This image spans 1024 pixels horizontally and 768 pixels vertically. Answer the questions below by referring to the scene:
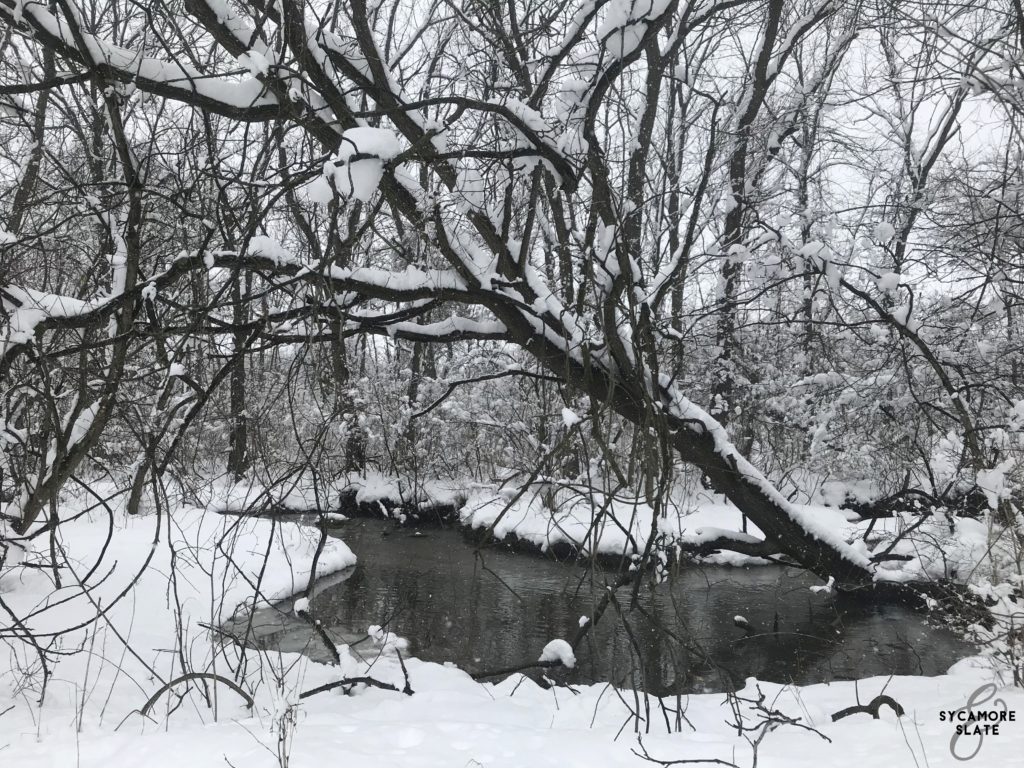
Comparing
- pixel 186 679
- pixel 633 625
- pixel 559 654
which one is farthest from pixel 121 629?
pixel 633 625

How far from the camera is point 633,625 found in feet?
24.3

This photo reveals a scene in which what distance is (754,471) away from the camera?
21.6 feet

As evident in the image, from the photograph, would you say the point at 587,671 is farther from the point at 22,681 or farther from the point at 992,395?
the point at 992,395

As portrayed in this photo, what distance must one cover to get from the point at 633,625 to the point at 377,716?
3874 mm

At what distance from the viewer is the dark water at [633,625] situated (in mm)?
6277

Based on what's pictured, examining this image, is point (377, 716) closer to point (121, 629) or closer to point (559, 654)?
point (559, 654)

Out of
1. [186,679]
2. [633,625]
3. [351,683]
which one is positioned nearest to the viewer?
[186,679]

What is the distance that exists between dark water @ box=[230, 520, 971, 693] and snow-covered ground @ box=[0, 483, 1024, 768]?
2.08ft

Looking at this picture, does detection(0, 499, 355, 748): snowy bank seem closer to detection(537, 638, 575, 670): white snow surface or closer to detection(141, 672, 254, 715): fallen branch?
detection(141, 672, 254, 715): fallen branch

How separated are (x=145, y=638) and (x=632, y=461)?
4.97 m

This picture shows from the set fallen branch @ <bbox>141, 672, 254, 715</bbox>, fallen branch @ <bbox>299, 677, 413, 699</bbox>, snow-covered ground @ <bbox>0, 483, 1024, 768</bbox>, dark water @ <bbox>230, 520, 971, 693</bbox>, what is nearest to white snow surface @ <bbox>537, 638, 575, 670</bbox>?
snow-covered ground @ <bbox>0, 483, 1024, 768</bbox>

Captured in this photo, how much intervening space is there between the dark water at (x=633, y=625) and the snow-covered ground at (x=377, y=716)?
63 centimetres

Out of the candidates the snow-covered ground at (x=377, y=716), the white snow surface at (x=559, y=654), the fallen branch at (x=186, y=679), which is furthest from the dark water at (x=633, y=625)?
the fallen branch at (x=186, y=679)

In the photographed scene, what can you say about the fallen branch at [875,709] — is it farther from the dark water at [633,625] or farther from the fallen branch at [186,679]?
the fallen branch at [186,679]
